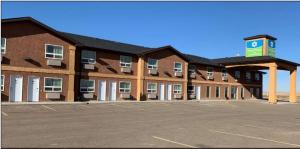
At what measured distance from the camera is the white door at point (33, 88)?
26.5 meters

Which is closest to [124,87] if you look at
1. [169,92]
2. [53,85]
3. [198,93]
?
[169,92]

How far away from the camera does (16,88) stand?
25.7 metres

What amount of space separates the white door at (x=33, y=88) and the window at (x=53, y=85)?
68 cm

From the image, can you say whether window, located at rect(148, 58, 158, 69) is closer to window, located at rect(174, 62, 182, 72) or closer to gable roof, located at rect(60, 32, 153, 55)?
gable roof, located at rect(60, 32, 153, 55)

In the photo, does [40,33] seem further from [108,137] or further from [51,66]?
[108,137]

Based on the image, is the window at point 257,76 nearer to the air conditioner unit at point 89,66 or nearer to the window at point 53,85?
the air conditioner unit at point 89,66

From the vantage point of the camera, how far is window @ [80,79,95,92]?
3061 centimetres

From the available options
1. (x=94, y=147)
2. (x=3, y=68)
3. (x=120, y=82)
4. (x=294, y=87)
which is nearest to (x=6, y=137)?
(x=94, y=147)

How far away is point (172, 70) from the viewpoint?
1558 inches

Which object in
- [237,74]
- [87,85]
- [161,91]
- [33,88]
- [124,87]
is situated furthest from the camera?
[237,74]

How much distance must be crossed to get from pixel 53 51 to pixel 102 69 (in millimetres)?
5518

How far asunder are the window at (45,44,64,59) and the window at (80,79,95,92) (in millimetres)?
3327

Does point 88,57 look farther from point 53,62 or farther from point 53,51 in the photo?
point 53,62

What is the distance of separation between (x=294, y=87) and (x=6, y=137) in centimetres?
4339
